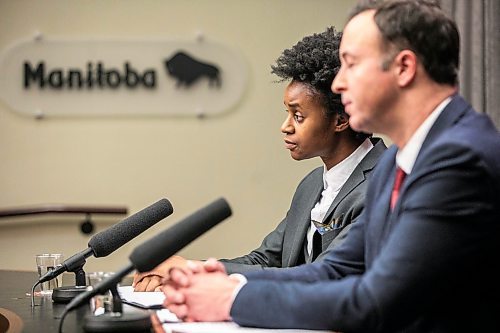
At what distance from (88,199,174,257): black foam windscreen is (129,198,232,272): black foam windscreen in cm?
51

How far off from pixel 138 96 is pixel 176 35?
362 millimetres

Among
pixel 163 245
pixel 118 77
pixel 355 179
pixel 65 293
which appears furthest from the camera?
pixel 118 77

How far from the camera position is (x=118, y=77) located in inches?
173

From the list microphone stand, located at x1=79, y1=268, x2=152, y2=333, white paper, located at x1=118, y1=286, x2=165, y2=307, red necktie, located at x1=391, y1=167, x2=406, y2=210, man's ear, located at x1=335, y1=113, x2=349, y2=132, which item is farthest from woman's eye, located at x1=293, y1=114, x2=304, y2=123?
microphone stand, located at x1=79, y1=268, x2=152, y2=333

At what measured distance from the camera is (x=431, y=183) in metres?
1.55

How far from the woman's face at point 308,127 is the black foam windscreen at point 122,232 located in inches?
22.5

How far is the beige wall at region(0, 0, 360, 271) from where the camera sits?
4.40m

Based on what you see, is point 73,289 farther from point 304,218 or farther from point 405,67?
point 405,67

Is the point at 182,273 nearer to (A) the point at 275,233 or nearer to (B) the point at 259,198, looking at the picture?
(A) the point at 275,233

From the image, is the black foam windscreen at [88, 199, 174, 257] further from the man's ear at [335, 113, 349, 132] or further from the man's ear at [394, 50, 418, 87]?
the man's ear at [394, 50, 418, 87]

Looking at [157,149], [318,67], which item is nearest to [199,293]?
[318,67]

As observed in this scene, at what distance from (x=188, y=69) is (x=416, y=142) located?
2.87 m

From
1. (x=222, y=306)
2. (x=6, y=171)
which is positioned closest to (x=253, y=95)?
(x=6, y=171)

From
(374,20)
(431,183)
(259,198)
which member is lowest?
(259,198)
